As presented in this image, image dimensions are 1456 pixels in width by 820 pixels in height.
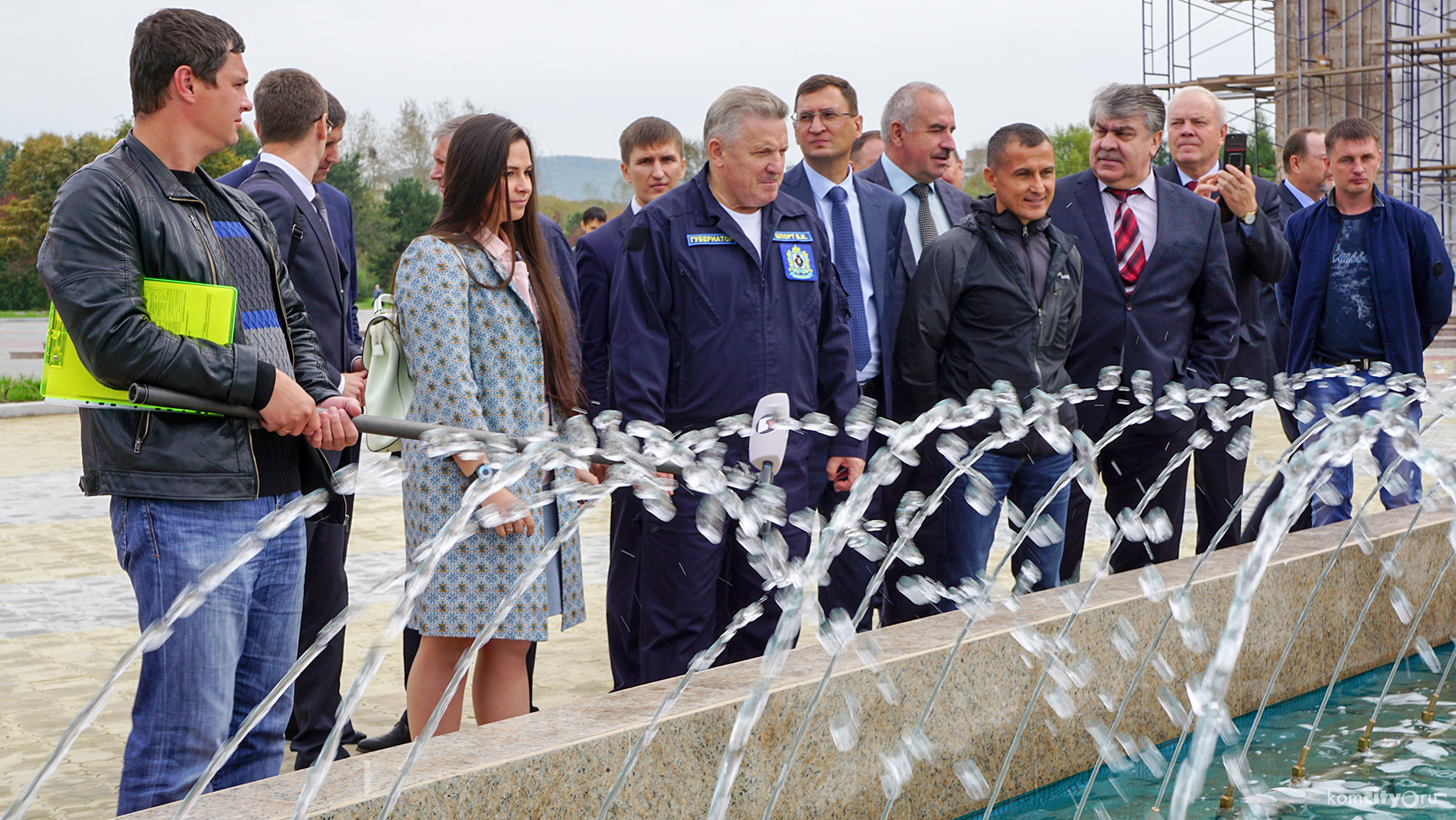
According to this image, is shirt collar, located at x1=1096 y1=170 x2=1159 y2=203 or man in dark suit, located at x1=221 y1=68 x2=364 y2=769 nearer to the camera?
man in dark suit, located at x1=221 y1=68 x2=364 y2=769

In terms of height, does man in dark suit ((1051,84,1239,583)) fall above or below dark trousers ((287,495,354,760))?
above

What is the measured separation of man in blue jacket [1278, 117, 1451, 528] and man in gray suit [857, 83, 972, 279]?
1997mm

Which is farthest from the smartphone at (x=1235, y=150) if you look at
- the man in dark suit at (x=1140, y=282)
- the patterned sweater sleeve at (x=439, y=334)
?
the patterned sweater sleeve at (x=439, y=334)

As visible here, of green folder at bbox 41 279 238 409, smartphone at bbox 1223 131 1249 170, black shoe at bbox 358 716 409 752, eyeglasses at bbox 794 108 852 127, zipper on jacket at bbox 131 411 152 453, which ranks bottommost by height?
black shoe at bbox 358 716 409 752

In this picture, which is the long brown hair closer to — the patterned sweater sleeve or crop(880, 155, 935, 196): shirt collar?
the patterned sweater sleeve

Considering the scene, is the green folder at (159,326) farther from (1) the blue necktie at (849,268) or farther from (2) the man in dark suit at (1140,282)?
(2) the man in dark suit at (1140,282)

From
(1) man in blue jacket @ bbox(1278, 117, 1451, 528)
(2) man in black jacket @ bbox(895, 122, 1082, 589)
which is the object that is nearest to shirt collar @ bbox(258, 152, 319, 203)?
(2) man in black jacket @ bbox(895, 122, 1082, 589)

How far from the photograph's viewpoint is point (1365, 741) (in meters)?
4.01

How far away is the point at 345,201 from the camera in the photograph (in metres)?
5.27

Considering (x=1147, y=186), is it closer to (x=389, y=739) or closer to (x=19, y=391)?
(x=389, y=739)

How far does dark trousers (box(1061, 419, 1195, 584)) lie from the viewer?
536 centimetres

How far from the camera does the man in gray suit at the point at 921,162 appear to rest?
549 centimetres

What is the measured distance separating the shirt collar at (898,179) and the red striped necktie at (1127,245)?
0.79 m

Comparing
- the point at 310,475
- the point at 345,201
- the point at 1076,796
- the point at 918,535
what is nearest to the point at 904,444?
the point at 918,535
